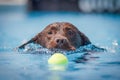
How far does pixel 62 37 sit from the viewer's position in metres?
6.57

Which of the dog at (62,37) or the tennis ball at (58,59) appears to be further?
the dog at (62,37)

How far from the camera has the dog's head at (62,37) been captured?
260 inches

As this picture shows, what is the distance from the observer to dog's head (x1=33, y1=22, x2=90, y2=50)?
260 inches

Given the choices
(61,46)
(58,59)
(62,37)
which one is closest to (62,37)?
(62,37)

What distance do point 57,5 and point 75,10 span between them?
0.95m

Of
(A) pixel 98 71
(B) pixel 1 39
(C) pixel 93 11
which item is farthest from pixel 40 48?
(C) pixel 93 11

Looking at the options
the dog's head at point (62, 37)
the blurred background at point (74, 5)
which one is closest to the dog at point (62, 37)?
the dog's head at point (62, 37)

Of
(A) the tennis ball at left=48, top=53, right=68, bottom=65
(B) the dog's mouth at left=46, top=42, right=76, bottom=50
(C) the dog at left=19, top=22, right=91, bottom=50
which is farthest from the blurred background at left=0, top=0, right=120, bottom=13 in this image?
(A) the tennis ball at left=48, top=53, right=68, bottom=65

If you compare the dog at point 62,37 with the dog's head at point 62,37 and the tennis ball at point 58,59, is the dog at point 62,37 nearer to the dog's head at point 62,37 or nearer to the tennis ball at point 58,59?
the dog's head at point 62,37

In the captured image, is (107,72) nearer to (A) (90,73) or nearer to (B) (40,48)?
(A) (90,73)

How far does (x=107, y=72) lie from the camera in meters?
5.49

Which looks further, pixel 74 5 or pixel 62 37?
pixel 74 5

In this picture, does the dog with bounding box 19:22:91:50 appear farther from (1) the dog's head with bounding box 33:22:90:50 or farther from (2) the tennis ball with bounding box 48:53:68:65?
(2) the tennis ball with bounding box 48:53:68:65

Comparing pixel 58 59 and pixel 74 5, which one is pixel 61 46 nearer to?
pixel 58 59
